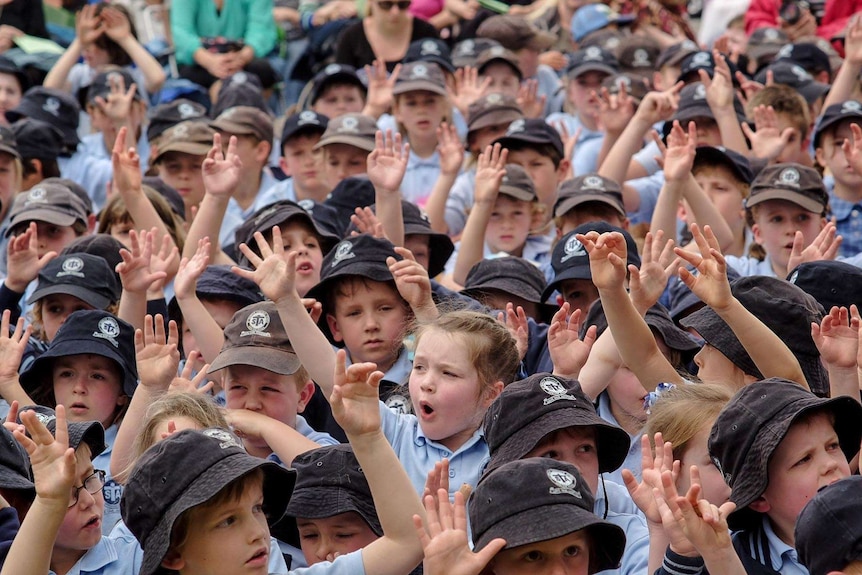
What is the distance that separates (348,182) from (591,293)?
6.34 feet

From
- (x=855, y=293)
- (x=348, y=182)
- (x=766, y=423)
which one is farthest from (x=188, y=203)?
(x=766, y=423)

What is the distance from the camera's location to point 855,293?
5137 mm

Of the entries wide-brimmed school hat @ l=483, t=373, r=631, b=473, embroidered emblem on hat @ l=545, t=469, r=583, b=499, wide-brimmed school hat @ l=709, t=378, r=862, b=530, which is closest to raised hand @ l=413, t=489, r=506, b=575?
embroidered emblem on hat @ l=545, t=469, r=583, b=499

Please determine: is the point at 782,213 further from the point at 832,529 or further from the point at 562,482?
the point at 832,529

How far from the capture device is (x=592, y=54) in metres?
9.93

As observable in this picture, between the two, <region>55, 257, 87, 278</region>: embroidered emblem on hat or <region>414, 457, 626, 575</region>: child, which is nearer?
<region>414, 457, 626, 575</region>: child

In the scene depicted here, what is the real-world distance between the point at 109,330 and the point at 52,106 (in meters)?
4.65

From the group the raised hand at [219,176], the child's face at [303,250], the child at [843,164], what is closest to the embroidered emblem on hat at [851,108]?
the child at [843,164]

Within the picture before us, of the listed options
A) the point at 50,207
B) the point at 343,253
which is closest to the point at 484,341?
the point at 343,253

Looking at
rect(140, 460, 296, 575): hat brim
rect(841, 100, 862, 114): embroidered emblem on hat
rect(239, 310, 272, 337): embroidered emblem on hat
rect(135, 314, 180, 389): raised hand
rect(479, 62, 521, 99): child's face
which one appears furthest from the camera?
rect(479, 62, 521, 99): child's face

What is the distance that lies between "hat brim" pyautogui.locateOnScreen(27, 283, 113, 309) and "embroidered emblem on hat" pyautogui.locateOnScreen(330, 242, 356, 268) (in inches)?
40.0

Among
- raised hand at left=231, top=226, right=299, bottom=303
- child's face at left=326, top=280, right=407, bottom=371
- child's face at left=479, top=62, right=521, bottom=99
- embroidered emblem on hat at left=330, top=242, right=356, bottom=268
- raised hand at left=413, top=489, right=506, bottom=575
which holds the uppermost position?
raised hand at left=413, top=489, right=506, bottom=575

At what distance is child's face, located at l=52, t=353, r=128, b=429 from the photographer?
5.33 meters

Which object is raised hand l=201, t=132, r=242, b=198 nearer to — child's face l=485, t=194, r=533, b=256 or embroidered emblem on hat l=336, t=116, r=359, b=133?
child's face l=485, t=194, r=533, b=256
